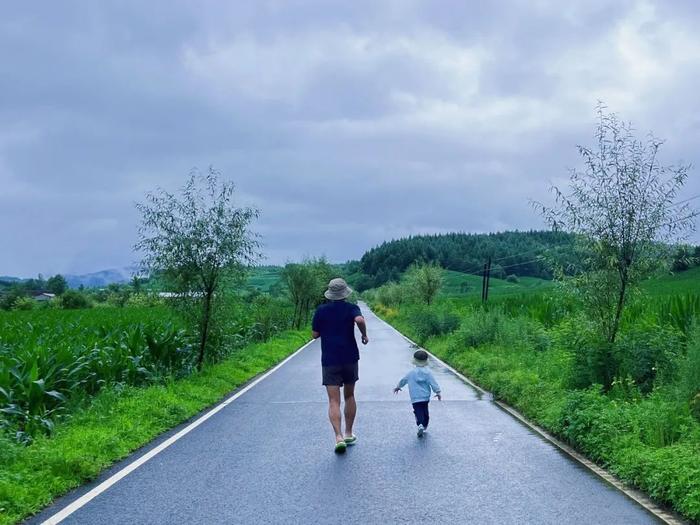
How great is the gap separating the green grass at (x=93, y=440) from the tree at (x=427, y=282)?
3734 centimetres

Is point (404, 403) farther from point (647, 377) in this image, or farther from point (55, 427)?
point (55, 427)

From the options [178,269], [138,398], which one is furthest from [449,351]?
[138,398]

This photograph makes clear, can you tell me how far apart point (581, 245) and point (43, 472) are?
352 inches

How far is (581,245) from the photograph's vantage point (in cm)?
1272

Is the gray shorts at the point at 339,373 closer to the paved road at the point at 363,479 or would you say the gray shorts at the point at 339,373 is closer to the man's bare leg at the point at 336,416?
the man's bare leg at the point at 336,416

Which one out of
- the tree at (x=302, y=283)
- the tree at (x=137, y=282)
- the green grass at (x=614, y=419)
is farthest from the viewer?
the tree at (x=302, y=283)

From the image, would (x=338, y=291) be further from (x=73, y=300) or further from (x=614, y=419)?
(x=73, y=300)

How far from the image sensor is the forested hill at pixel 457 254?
131875 mm

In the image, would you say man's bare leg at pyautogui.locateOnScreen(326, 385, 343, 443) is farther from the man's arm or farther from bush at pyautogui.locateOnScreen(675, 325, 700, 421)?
bush at pyautogui.locateOnScreen(675, 325, 700, 421)

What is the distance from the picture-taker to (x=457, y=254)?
156625mm

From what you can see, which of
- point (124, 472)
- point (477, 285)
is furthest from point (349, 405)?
point (477, 285)

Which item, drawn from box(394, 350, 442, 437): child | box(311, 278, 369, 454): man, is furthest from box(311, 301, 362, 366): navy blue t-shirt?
box(394, 350, 442, 437): child

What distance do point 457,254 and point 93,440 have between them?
149720 millimetres

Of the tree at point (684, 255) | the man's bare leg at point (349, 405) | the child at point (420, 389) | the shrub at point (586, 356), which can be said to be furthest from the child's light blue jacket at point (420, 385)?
the tree at point (684, 255)
